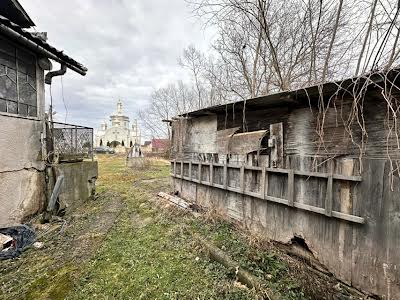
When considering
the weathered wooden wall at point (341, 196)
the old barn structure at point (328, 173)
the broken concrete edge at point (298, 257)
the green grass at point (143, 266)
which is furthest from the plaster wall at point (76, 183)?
the weathered wooden wall at point (341, 196)

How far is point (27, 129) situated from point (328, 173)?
693 centimetres

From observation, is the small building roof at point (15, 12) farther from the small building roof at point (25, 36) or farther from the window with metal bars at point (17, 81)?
the window with metal bars at point (17, 81)

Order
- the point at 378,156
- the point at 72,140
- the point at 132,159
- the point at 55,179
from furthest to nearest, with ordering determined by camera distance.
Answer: the point at 132,159 < the point at 72,140 < the point at 55,179 < the point at 378,156

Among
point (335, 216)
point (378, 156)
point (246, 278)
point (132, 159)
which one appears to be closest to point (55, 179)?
point (246, 278)

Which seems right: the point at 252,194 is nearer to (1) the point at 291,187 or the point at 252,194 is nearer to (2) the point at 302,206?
(1) the point at 291,187

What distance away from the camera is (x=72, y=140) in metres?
7.34

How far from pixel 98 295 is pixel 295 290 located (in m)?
2.74

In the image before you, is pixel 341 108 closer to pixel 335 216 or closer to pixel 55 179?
pixel 335 216

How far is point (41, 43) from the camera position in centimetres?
535

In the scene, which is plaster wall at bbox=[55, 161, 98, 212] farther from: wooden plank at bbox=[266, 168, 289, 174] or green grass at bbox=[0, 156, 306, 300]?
wooden plank at bbox=[266, 168, 289, 174]

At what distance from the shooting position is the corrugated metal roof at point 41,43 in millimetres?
4335

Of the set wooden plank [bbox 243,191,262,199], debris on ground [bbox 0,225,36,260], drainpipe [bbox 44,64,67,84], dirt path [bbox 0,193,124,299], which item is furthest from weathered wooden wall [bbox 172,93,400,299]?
drainpipe [bbox 44,64,67,84]

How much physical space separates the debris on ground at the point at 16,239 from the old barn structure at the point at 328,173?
170 inches

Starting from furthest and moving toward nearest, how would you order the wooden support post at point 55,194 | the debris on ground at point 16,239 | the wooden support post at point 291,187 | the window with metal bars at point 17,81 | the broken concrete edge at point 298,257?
the wooden support post at point 55,194, the window with metal bars at point 17,81, the debris on ground at point 16,239, the wooden support post at point 291,187, the broken concrete edge at point 298,257
